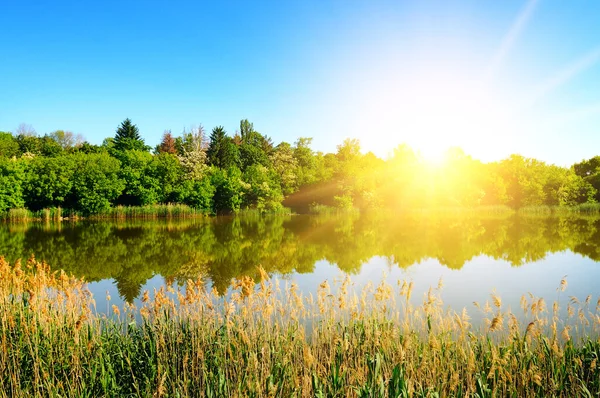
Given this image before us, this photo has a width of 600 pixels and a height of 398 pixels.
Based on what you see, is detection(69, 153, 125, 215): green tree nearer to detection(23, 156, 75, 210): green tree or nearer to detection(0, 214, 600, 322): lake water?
detection(23, 156, 75, 210): green tree

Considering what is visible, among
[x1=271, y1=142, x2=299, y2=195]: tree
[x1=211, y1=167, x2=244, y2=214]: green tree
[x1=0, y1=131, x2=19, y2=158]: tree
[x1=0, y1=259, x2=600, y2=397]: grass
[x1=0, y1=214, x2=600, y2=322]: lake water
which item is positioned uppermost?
[x1=0, y1=131, x2=19, y2=158]: tree

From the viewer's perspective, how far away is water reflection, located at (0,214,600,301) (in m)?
16.1

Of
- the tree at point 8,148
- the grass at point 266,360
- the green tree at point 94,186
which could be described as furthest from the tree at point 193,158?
the grass at point 266,360

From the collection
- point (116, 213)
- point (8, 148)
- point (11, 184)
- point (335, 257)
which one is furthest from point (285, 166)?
point (8, 148)

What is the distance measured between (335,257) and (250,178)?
3291 centimetres

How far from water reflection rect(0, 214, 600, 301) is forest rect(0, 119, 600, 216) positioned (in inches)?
558

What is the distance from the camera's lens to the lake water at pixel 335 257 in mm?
13266

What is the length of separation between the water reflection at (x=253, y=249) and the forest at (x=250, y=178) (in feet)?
46.5

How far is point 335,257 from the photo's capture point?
62.8 ft

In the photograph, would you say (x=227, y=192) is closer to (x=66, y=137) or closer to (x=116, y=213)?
(x=116, y=213)

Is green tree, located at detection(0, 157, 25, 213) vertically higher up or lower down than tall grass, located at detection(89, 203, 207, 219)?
higher up

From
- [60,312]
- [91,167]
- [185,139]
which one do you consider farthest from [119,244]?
[185,139]

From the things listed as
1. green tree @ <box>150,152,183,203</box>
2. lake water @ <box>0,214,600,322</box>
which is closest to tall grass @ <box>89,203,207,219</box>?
green tree @ <box>150,152,183,203</box>

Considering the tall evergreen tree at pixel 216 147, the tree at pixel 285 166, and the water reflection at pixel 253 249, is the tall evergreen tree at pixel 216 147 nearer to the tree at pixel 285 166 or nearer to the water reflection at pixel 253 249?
the tree at pixel 285 166
